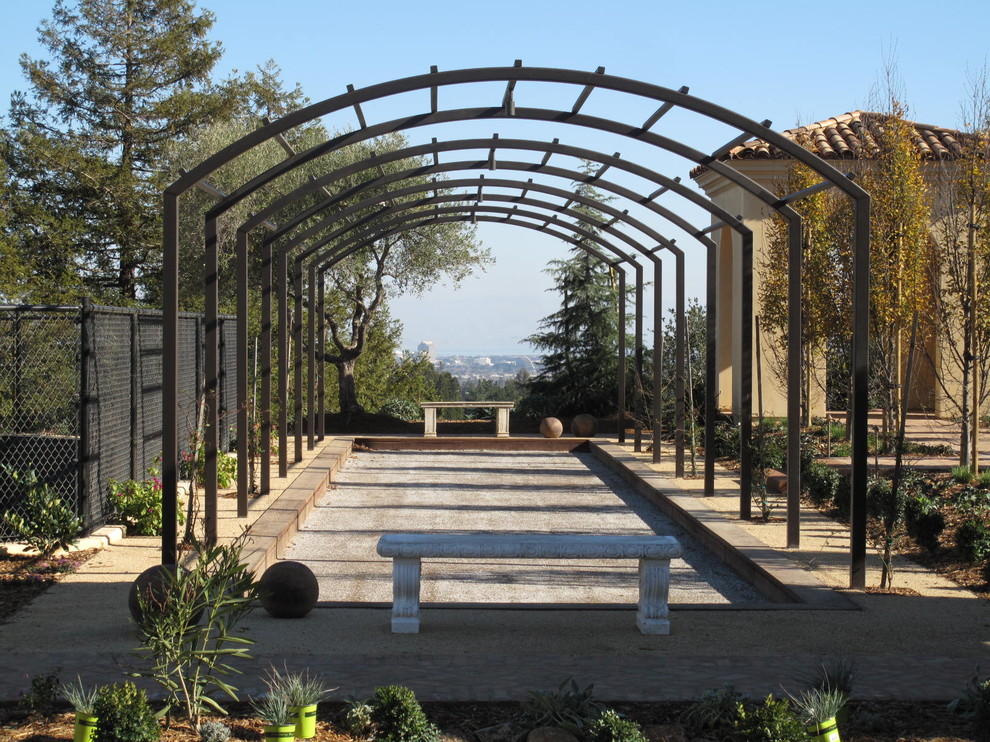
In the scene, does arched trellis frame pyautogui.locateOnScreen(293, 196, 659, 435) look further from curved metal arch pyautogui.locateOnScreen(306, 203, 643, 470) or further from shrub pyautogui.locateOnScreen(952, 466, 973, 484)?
shrub pyautogui.locateOnScreen(952, 466, 973, 484)

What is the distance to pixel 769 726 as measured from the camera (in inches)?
172

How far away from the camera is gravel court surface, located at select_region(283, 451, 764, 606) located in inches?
329

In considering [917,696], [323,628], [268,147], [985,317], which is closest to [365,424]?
[268,147]

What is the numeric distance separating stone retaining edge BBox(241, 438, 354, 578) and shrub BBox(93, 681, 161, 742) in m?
1.49

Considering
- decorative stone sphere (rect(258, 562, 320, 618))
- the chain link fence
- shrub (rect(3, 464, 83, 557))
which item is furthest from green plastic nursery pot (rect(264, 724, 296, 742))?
shrub (rect(3, 464, 83, 557))

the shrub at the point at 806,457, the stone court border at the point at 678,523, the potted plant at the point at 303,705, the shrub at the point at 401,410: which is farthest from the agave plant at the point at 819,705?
the shrub at the point at 401,410

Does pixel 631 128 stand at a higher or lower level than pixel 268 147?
lower

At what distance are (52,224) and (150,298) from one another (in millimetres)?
3431

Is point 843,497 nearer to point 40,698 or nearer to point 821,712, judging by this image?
point 821,712

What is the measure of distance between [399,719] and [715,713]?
1337mm

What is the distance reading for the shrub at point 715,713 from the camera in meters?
4.63

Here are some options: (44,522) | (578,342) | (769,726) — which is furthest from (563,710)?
(578,342)

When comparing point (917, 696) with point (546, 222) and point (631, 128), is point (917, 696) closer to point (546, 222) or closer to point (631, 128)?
point (631, 128)

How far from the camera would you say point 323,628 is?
643 centimetres
